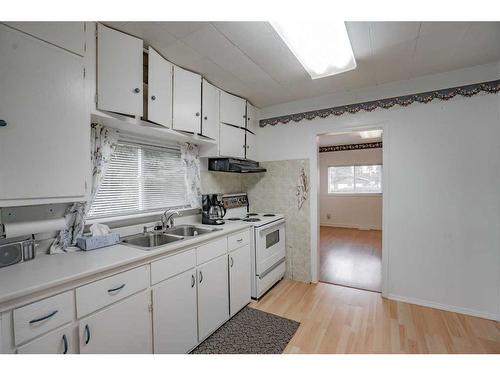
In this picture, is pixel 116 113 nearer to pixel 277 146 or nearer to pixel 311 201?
pixel 277 146

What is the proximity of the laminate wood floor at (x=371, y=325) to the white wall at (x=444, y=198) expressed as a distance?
0.75 feet

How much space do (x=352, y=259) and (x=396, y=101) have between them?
2.52 meters

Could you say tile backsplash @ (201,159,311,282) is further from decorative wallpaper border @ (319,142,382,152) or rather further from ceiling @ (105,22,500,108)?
decorative wallpaper border @ (319,142,382,152)

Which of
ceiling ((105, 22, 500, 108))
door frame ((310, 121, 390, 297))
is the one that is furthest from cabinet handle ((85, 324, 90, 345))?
door frame ((310, 121, 390, 297))

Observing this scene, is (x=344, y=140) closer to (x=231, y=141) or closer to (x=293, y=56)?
(x=231, y=141)

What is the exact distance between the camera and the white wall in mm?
2080

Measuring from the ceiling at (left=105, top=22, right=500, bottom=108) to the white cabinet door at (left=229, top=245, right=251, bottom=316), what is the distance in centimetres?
177

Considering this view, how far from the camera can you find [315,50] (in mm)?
1800

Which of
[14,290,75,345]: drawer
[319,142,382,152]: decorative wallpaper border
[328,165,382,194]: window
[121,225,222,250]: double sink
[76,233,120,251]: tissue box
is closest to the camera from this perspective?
[14,290,75,345]: drawer

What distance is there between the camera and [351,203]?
6211 millimetres

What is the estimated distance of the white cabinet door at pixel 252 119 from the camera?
2982 millimetres

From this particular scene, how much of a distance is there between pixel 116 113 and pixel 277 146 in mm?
2073

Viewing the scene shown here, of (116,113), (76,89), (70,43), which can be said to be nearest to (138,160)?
(116,113)

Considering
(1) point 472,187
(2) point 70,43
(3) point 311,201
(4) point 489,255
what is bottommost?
(4) point 489,255
